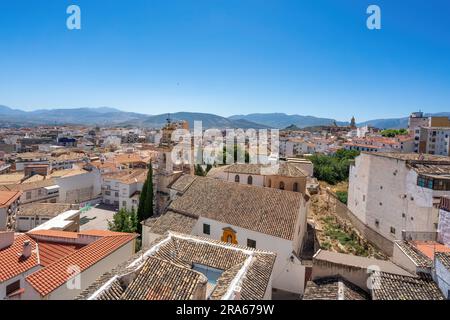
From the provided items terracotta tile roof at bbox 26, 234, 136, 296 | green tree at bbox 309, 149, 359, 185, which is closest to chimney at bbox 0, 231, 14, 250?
terracotta tile roof at bbox 26, 234, 136, 296

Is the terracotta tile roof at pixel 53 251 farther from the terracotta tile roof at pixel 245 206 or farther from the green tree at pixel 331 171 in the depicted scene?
the green tree at pixel 331 171

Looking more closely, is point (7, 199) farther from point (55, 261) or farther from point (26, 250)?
point (55, 261)

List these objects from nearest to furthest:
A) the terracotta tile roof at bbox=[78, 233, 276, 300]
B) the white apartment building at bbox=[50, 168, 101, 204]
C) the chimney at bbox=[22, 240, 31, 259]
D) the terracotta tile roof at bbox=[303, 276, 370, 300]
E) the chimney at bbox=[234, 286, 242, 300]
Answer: the chimney at bbox=[234, 286, 242, 300], the terracotta tile roof at bbox=[78, 233, 276, 300], the terracotta tile roof at bbox=[303, 276, 370, 300], the chimney at bbox=[22, 240, 31, 259], the white apartment building at bbox=[50, 168, 101, 204]

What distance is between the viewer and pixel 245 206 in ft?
→ 56.7

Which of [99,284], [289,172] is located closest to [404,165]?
[289,172]

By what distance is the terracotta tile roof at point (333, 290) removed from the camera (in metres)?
9.84

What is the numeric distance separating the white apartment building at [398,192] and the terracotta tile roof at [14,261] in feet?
59.4

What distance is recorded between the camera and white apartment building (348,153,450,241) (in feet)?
56.1

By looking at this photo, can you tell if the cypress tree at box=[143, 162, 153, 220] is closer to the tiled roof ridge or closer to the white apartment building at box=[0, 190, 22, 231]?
the white apartment building at box=[0, 190, 22, 231]

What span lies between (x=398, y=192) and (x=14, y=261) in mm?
22467

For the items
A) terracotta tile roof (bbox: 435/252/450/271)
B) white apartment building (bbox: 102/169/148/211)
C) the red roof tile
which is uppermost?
terracotta tile roof (bbox: 435/252/450/271)

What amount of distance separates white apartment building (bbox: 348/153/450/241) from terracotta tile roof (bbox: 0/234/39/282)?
18.1 m
